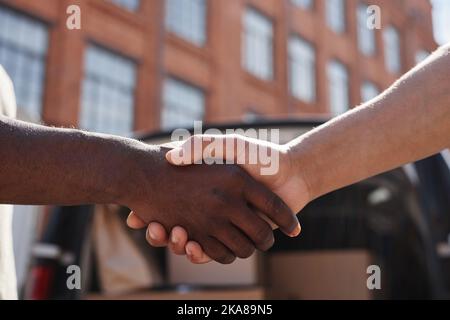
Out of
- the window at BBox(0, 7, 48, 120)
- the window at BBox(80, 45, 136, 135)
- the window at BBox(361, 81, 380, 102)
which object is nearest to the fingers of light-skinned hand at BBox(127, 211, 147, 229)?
the window at BBox(0, 7, 48, 120)

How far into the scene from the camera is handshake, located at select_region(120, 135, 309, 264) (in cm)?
229

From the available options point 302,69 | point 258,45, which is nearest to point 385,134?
point 258,45

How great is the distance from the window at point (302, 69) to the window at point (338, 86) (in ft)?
3.38

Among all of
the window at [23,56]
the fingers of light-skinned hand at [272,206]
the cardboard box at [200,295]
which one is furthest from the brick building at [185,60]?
the fingers of light-skinned hand at [272,206]

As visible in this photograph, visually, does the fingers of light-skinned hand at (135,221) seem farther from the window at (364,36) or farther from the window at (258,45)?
the window at (364,36)

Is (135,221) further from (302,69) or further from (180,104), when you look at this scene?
(302,69)

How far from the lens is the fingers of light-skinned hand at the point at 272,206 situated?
7.54 feet

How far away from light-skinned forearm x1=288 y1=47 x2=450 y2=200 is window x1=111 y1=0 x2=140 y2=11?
1288 cm

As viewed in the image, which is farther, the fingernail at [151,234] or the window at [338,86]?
the window at [338,86]

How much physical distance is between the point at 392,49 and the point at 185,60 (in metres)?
14.2

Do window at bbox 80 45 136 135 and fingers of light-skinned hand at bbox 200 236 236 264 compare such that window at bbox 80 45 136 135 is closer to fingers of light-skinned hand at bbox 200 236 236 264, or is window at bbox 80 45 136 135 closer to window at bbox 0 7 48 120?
window at bbox 0 7 48 120

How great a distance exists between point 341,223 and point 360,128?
7.27ft

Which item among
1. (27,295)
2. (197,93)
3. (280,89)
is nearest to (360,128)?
(27,295)

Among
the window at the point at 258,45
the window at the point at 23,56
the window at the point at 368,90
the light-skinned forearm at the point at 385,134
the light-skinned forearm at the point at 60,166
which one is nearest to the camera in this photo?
the light-skinned forearm at the point at 60,166
